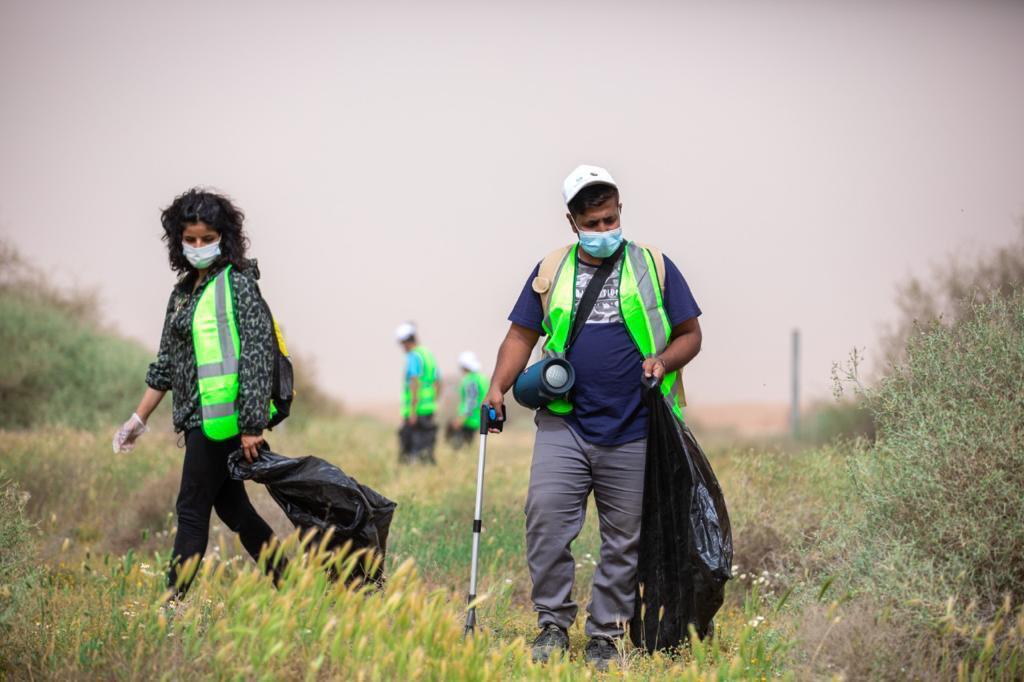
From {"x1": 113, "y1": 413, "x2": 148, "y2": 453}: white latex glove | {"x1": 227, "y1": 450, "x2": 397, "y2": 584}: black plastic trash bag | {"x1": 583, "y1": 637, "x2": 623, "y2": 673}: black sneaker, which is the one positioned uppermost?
{"x1": 113, "y1": 413, "x2": 148, "y2": 453}: white latex glove

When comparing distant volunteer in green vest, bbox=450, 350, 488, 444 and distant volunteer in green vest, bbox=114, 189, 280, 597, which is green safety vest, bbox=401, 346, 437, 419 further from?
distant volunteer in green vest, bbox=114, 189, 280, 597

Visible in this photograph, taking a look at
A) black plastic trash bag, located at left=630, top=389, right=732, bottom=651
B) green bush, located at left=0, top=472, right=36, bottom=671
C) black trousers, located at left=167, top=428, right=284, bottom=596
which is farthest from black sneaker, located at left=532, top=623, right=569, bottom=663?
green bush, located at left=0, top=472, right=36, bottom=671

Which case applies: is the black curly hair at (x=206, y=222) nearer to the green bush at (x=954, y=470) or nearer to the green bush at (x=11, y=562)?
the green bush at (x=11, y=562)

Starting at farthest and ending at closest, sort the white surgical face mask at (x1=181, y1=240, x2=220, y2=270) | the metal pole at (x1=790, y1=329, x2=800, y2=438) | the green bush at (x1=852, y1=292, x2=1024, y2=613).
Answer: the metal pole at (x1=790, y1=329, x2=800, y2=438)
the white surgical face mask at (x1=181, y1=240, x2=220, y2=270)
the green bush at (x1=852, y1=292, x2=1024, y2=613)

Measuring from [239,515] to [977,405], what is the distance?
3379mm

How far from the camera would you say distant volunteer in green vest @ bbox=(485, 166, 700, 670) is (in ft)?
19.0

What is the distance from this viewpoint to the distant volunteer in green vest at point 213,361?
233 inches

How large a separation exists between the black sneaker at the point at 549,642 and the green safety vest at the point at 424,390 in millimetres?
9534

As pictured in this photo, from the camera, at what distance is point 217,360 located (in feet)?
19.5

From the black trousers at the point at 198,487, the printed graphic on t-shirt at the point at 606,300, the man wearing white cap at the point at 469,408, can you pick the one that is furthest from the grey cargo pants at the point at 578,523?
the man wearing white cap at the point at 469,408

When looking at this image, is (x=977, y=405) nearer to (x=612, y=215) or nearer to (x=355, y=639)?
(x=612, y=215)

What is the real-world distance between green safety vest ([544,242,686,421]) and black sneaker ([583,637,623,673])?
104 centimetres

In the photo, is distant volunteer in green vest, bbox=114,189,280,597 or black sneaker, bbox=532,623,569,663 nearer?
black sneaker, bbox=532,623,569,663

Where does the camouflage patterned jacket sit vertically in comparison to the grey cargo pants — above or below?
above
